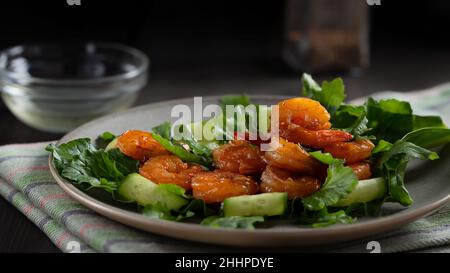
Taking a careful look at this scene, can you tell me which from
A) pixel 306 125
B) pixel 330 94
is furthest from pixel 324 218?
pixel 330 94

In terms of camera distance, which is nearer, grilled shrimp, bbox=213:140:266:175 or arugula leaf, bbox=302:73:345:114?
grilled shrimp, bbox=213:140:266:175

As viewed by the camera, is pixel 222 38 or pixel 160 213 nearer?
pixel 160 213

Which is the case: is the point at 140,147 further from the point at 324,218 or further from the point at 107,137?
the point at 324,218

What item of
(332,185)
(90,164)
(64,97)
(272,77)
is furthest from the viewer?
(272,77)

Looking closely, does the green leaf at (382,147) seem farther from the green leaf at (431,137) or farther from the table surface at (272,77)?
the table surface at (272,77)

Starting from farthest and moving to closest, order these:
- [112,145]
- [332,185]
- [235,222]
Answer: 1. [112,145]
2. [332,185]
3. [235,222]

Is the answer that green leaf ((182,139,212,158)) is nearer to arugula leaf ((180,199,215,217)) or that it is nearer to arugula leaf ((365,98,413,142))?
arugula leaf ((180,199,215,217))

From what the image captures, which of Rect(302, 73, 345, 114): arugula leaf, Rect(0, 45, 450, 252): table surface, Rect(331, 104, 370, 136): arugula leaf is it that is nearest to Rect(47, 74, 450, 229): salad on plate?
Rect(331, 104, 370, 136): arugula leaf

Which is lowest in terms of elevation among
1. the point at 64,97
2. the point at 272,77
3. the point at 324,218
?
the point at 272,77
